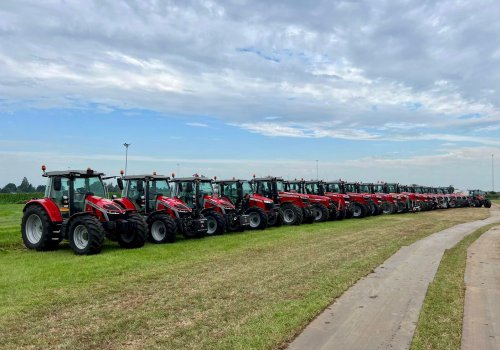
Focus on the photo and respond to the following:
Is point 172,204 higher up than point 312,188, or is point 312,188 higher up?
point 312,188

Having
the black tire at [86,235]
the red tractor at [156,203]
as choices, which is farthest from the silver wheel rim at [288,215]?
the black tire at [86,235]

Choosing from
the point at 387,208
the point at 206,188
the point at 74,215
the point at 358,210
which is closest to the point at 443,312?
the point at 74,215

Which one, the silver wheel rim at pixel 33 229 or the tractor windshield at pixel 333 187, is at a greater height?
the tractor windshield at pixel 333 187

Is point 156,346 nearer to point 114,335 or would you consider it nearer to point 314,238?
point 114,335

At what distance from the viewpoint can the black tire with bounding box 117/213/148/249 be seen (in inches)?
488

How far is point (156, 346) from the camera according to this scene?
483cm

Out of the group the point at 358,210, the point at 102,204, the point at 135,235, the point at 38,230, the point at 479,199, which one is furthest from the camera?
the point at 479,199

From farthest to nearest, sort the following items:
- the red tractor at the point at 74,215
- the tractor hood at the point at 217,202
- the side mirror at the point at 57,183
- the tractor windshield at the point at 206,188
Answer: the tractor hood at the point at 217,202 < the tractor windshield at the point at 206,188 < the side mirror at the point at 57,183 < the red tractor at the point at 74,215

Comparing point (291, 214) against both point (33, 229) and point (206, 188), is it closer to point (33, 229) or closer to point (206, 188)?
point (206, 188)

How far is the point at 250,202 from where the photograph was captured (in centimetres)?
1970

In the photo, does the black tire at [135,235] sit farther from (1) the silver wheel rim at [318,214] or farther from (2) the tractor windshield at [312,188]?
(2) the tractor windshield at [312,188]

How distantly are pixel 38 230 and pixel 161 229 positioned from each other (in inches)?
129

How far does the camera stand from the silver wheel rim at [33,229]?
41.5 ft

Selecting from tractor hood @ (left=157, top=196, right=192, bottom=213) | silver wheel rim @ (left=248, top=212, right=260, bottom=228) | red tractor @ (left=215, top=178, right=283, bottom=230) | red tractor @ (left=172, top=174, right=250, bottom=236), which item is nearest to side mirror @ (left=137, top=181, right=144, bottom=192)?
tractor hood @ (left=157, top=196, right=192, bottom=213)
